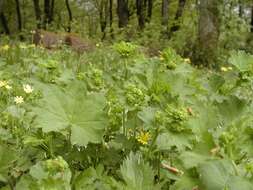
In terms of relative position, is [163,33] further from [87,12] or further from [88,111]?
[87,12]

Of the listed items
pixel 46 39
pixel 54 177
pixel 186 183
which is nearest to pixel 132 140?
pixel 186 183

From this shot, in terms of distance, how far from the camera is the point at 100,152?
67.8 inches

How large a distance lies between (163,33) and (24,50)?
9.97m

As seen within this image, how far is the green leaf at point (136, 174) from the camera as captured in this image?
136 centimetres

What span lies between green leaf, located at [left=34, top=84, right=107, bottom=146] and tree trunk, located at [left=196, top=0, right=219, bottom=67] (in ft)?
32.3

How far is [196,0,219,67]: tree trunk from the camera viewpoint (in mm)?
11266

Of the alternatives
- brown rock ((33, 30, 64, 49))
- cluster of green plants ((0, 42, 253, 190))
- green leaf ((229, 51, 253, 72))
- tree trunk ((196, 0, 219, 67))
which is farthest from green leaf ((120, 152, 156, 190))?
tree trunk ((196, 0, 219, 67))

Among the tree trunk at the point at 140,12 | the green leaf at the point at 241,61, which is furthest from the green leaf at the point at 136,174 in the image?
the tree trunk at the point at 140,12

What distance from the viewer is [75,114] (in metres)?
1.48

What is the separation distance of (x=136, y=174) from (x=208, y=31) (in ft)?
34.4

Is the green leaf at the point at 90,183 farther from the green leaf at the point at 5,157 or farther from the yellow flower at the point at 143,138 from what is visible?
the yellow flower at the point at 143,138

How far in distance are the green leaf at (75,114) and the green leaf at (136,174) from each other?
0.35 ft

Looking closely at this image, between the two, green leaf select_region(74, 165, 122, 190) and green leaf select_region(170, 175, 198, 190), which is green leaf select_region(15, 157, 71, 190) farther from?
green leaf select_region(170, 175, 198, 190)

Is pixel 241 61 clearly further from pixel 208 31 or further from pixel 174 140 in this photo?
pixel 208 31
